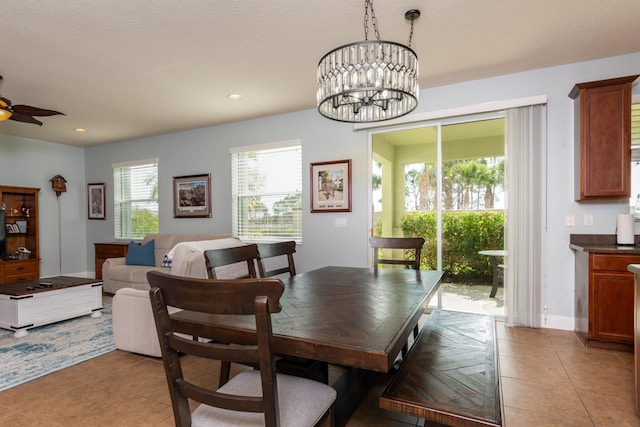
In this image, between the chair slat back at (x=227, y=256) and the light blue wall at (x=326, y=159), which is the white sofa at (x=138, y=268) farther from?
the chair slat back at (x=227, y=256)

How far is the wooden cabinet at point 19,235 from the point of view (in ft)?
17.2

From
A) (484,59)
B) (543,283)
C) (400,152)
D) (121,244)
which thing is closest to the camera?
(484,59)

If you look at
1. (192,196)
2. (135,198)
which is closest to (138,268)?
(192,196)

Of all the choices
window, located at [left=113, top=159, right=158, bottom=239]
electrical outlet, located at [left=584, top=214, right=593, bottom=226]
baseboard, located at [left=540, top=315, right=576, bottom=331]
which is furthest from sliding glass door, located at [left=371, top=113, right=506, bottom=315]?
window, located at [left=113, top=159, right=158, bottom=239]

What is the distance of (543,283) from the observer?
3.36 m

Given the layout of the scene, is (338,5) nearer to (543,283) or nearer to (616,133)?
(616,133)

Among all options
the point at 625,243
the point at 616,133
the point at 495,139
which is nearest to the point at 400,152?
the point at 495,139

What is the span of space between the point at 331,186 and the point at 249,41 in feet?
6.84

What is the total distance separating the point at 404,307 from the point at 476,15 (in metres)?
2.18

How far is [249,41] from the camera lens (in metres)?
2.76

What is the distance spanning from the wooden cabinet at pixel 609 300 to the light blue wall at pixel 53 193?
782 centimetres

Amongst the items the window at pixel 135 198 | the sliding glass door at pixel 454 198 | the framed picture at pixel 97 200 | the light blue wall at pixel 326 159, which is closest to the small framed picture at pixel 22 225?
the light blue wall at pixel 326 159

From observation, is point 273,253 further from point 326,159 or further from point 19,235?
point 19,235

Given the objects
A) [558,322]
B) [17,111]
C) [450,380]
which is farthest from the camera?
[17,111]
